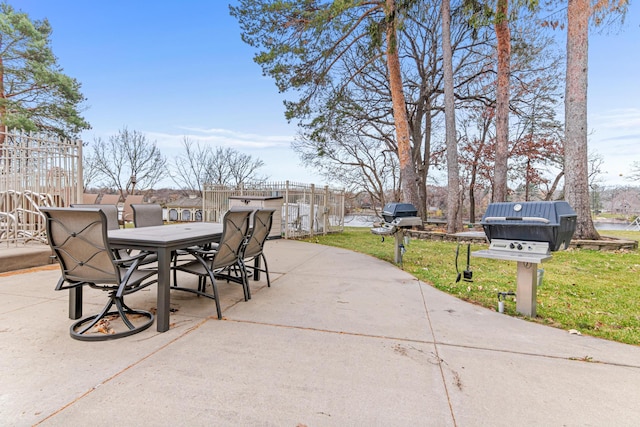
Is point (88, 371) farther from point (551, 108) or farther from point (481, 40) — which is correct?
point (551, 108)

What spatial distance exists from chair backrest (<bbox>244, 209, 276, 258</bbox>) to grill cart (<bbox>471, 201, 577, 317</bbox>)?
7.53 ft

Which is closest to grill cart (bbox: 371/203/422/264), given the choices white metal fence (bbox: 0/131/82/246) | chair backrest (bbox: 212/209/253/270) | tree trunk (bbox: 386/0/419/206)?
chair backrest (bbox: 212/209/253/270)

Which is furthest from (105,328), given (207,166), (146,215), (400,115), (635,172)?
(635,172)

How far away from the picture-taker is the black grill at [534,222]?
2.47 meters

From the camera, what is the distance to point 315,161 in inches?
643

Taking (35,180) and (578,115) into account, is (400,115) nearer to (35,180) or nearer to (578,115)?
(578,115)

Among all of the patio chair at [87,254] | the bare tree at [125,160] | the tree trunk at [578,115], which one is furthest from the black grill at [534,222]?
the bare tree at [125,160]

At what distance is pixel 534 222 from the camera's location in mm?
2510

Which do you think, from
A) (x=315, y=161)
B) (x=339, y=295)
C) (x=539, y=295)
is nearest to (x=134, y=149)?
(x=315, y=161)

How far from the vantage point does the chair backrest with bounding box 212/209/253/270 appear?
276 centimetres

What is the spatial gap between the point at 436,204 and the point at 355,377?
63.3 ft

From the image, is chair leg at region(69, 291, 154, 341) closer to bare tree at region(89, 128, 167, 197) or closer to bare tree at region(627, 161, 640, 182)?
bare tree at region(89, 128, 167, 197)

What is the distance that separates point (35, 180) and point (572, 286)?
27.9 feet

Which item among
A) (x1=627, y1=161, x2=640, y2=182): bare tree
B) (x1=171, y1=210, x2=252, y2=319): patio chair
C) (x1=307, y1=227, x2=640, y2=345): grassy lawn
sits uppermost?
(x1=627, y1=161, x2=640, y2=182): bare tree
